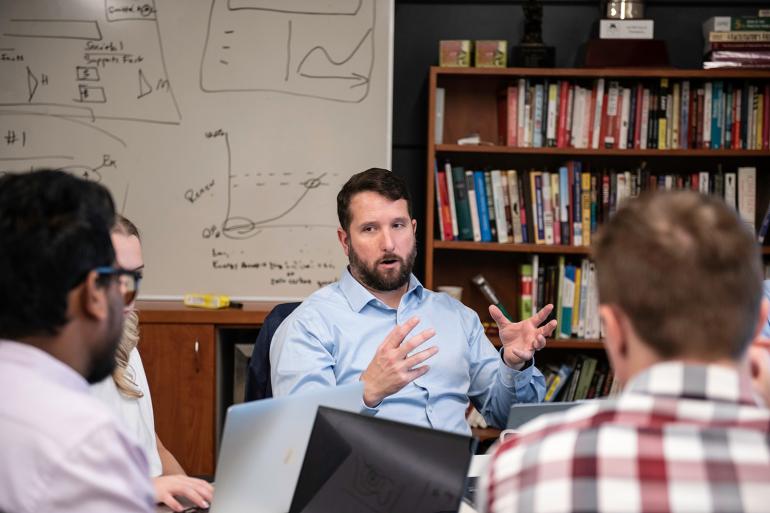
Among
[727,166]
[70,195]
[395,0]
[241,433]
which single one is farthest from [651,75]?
[70,195]

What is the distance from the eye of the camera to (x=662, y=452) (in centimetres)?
86

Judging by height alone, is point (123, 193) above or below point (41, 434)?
above

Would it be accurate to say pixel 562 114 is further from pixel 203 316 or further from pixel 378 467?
pixel 378 467

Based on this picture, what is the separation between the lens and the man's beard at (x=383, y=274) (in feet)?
7.57

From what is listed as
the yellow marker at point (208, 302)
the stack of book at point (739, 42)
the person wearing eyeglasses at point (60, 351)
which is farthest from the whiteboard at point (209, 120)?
the person wearing eyeglasses at point (60, 351)

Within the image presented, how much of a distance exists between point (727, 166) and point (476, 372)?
1.58 meters

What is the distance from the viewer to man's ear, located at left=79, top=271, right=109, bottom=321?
1.09 m

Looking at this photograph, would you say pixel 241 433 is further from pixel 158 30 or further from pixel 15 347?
pixel 158 30

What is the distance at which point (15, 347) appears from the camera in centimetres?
106

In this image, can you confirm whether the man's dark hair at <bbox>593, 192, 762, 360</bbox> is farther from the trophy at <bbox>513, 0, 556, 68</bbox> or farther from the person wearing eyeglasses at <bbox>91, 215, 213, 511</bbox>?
the trophy at <bbox>513, 0, 556, 68</bbox>

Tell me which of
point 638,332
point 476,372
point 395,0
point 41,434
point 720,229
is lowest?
point 476,372

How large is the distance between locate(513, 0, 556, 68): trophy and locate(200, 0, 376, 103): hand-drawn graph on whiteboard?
1.90ft

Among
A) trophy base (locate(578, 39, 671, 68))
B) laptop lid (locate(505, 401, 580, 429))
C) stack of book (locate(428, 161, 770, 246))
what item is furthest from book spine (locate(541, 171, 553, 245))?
laptop lid (locate(505, 401, 580, 429))

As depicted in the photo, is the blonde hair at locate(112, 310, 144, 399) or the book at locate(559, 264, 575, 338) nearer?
the blonde hair at locate(112, 310, 144, 399)
